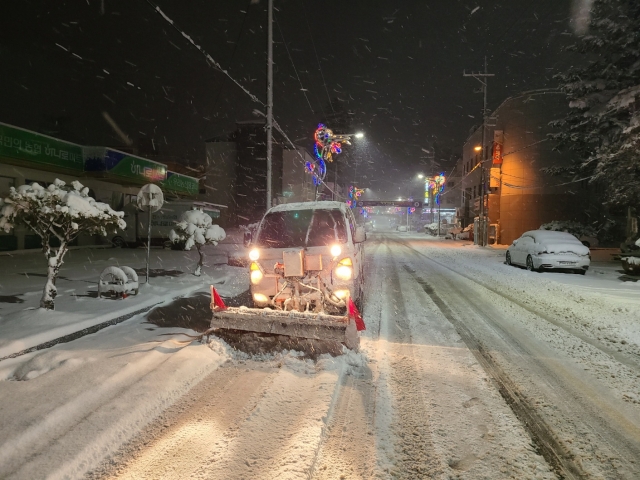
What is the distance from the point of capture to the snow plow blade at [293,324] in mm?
4871

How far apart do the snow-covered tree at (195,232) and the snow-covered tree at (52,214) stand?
410 centimetres

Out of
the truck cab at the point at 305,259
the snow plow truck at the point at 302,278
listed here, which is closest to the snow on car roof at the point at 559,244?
the snow plow truck at the point at 302,278

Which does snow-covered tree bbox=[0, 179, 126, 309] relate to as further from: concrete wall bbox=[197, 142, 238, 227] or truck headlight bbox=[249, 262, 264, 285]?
concrete wall bbox=[197, 142, 238, 227]

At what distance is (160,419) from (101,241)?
82.7 ft

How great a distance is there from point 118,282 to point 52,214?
100.0 inches

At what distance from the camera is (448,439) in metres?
3.29

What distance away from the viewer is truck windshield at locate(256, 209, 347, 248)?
6.51 meters

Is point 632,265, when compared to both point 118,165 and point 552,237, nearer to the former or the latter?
point 552,237

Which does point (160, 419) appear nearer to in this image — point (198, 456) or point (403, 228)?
point (198, 456)

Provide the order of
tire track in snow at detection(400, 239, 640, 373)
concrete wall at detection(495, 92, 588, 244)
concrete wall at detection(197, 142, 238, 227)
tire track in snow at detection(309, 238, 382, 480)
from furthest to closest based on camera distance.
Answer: concrete wall at detection(197, 142, 238, 227) → concrete wall at detection(495, 92, 588, 244) → tire track in snow at detection(400, 239, 640, 373) → tire track in snow at detection(309, 238, 382, 480)

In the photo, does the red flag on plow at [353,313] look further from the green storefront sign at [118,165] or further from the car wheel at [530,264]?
the green storefront sign at [118,165]

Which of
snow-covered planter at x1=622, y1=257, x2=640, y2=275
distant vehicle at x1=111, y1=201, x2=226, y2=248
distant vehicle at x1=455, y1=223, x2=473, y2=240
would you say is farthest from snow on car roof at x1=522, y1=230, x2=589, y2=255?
distant vehicle at x1=455, y1=223, x2=473, y2=240

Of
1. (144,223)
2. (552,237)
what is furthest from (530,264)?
(144,223)

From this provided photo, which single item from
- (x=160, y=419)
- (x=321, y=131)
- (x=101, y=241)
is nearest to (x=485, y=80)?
(x=321, y=131)
